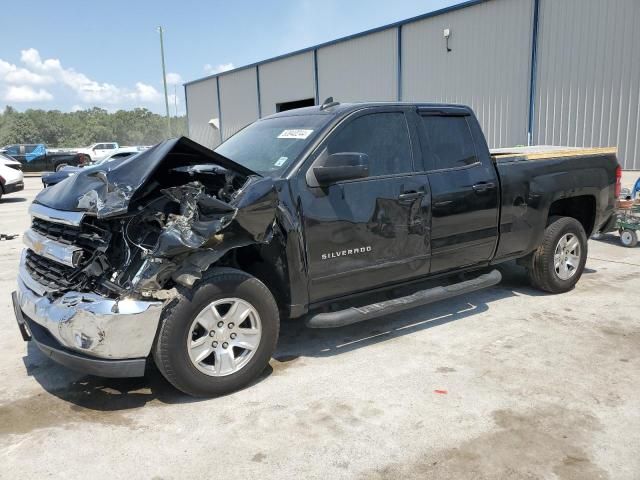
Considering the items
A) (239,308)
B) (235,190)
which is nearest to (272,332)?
(239,308)

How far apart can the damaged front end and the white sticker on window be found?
2.25 feet

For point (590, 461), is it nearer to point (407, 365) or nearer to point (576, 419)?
point (576, 419)

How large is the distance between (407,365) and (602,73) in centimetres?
1096

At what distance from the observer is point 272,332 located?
3.72 meters

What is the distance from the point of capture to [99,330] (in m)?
3.12

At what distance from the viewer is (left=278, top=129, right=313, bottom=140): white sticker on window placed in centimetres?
421

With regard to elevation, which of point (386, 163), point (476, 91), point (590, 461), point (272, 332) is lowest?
point (590, 461)

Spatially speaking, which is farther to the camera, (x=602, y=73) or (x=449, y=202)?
(x=602, y=73)

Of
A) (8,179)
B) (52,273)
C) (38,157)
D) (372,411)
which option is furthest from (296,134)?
(38,157)

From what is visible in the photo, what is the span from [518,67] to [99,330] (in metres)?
13.8

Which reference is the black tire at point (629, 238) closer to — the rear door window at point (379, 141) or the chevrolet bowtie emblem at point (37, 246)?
the rear door window at point (379, 141)

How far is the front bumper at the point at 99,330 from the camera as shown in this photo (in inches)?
123

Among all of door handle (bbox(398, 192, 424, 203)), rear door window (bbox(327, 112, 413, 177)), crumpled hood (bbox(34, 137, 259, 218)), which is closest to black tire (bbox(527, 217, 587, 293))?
door handle (bbox(398, 192, 424, 203))

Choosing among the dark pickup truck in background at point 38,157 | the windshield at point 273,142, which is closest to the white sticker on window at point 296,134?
the windshield at point 273,142
